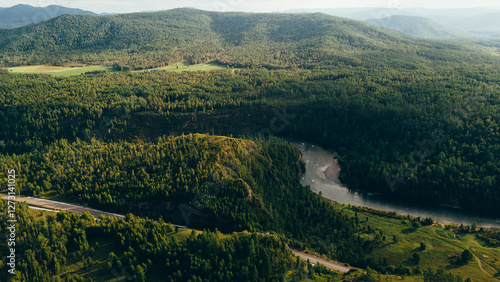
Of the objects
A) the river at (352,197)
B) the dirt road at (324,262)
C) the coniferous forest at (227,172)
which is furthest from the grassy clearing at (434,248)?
the dirt road at (324,262)

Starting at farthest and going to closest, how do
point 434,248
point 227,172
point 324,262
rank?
1. point 227,172
2. point 434,248
3. point 324,262

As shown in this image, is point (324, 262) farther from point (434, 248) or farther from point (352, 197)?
point (352, 197)

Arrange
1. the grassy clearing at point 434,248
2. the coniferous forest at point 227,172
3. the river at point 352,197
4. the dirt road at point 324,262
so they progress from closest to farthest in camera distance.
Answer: the coniferous forest at point 227,172 < the dirt road at point 324,262 < the grassy clearing at point 434,248 < the river at point 352,197

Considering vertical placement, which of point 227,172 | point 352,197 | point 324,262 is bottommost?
point 352,197

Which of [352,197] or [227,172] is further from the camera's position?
[352,197]

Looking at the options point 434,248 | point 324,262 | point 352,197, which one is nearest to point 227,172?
point 324,262

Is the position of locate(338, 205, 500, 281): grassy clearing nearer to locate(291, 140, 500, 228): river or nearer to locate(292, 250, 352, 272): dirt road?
locate(291, 140, 500, 228): river

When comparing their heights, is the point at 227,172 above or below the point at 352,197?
above

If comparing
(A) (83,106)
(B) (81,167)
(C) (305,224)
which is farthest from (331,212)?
(A) (83,106)

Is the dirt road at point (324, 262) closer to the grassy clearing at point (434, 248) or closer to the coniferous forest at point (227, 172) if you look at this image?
the coniferous forest at point (227, 172)
